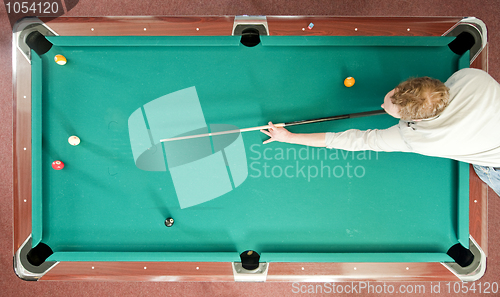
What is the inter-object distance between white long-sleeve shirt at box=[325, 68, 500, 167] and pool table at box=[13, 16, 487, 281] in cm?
24

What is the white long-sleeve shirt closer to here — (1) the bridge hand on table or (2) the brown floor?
(1) the bridge hand on table

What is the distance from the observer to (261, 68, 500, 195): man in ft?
4.04

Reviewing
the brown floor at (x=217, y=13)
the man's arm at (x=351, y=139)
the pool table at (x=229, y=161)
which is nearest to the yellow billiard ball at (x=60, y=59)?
the pool table at (x=229, y=161)

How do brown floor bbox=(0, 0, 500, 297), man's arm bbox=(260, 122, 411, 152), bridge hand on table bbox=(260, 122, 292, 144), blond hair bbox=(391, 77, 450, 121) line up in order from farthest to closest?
brown floor bbox=(0, 0, 500, 297)
bridge hand on table bbox=(260, 122, 292, 144)
man's arm bbox=(260, 122, 411, 152)
blond hair bbox=(391, 77, 450, 121)

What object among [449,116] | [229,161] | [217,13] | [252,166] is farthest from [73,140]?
[449,116]

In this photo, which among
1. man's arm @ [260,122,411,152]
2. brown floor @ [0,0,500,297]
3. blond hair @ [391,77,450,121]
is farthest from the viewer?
brown floor @ [0,0,500,297]

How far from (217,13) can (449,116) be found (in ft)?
6.61

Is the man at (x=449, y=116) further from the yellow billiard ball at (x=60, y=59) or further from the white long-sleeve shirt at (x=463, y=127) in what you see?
the yellow billiard ball at (x=60, y=59)

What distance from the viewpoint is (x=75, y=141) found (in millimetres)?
1592

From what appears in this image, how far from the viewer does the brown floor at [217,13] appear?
2297mm

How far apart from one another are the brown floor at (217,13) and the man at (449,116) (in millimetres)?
1351

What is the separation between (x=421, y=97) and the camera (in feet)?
4.01

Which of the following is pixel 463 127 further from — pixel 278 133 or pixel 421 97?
pixel 278 133

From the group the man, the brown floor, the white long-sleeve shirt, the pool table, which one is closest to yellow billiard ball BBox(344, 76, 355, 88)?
the pool table
